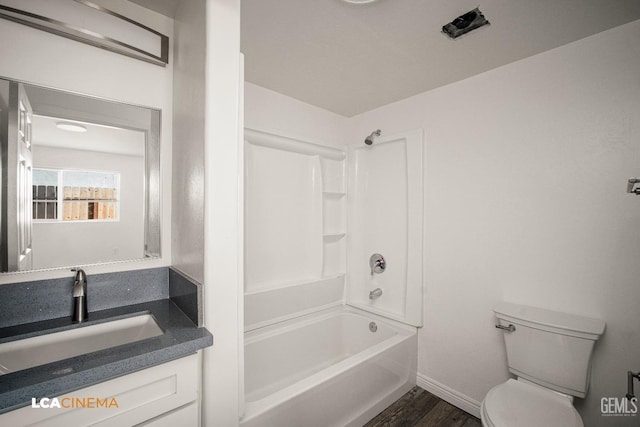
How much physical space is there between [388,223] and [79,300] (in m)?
2.22

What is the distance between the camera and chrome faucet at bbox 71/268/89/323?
1.21 m

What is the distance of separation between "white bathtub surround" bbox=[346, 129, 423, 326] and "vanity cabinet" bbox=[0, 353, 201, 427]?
5.96 ft

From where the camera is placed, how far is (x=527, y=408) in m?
1.38

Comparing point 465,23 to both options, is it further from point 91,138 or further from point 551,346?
point 91,138

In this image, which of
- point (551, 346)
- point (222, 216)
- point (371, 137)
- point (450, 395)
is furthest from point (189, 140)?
point (450, 395)

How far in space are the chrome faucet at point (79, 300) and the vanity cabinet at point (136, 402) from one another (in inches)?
17.1

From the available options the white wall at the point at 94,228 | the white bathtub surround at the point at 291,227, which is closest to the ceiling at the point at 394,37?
the white bathtub surround at the point at 291,227

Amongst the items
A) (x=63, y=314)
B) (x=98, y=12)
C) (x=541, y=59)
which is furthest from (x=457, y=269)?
(x=98, y=12)

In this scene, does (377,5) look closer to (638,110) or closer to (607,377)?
(638,110)

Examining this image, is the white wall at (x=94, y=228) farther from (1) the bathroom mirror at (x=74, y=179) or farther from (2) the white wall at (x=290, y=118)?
(2) the white wall at (x=290, y=118)

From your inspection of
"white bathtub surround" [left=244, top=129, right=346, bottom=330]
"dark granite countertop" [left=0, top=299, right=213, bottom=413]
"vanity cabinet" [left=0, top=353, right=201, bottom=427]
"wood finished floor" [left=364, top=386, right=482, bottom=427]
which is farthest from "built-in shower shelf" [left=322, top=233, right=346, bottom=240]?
"vanity cabinet" [left=0, top=353, right=201, bottom=427]

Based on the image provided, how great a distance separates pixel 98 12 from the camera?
4.37 ft

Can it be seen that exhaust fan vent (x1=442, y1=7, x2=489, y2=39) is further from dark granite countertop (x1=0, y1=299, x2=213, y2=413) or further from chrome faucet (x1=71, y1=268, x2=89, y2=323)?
chrome faucet (x1=71, y1=268, x2=89, y2=323)

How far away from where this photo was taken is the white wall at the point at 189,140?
46.8 inches
